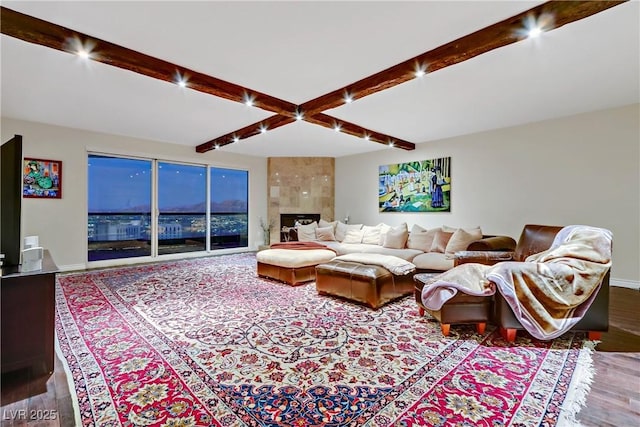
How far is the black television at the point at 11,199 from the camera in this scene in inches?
82.1

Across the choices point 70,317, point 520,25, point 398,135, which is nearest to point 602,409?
point 520,25

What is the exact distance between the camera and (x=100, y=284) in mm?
4188

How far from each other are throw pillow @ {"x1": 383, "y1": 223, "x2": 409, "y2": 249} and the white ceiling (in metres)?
1.85

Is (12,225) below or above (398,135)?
below

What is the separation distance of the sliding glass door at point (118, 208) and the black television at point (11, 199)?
3.88 meters

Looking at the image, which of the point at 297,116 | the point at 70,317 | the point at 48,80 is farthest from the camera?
the point at 297,116

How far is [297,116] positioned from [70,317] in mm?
3474

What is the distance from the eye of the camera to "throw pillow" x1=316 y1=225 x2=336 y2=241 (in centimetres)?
624

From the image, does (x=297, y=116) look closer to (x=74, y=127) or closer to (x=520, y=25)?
(x=520, y=25)

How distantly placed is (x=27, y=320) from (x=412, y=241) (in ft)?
15.7

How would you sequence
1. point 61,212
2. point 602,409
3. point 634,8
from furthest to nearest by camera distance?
point 61,212
point 634,8
point 602,409

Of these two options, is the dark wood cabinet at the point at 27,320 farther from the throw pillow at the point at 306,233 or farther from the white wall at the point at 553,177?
the white wall at the point at 553,177

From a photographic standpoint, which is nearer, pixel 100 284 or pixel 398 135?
pixel 100 284

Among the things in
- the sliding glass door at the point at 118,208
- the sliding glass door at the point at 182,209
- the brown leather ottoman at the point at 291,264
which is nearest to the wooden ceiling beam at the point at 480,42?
the brown leather ottoman at the point at 291,264
